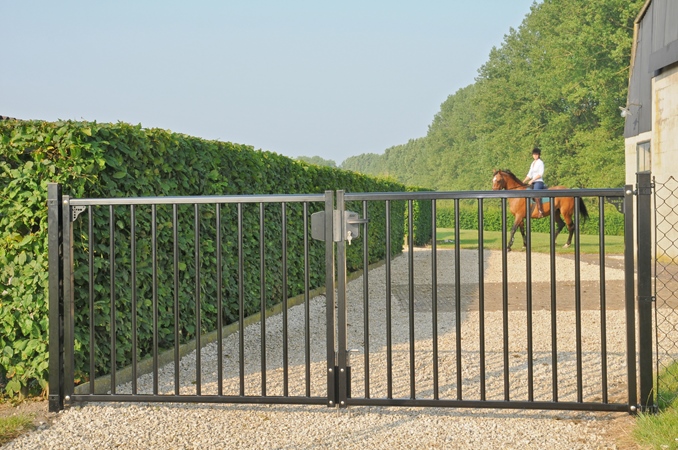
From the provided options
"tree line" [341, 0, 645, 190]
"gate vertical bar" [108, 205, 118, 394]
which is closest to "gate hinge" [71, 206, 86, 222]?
"gate vertical bar" [108, 205, 118, 394]

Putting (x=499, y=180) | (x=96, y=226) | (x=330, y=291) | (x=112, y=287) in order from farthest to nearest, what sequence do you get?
1. (x=499, y=180)
2. (x=96, y=226)
3. (x=112, y=287)
4. (x=330, y=291)

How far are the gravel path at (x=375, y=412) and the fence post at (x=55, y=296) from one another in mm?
176

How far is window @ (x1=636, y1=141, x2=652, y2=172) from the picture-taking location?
17.3 metres

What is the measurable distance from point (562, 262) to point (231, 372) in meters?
11.5

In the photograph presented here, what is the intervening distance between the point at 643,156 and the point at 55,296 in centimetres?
1647

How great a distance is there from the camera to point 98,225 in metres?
4.94

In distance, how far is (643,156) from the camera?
1750cm

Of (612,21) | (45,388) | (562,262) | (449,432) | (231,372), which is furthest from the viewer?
(612,21)

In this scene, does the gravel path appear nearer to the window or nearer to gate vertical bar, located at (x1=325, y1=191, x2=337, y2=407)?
gate vertical bar, located at (x1=325, y1=191, x2=337, y2=407)

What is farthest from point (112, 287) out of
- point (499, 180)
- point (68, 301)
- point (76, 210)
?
point (499, 180)

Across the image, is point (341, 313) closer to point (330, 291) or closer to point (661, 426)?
point (330, 291)

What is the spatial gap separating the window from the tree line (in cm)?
1733

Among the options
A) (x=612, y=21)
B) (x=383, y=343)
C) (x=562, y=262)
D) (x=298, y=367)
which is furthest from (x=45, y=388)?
(x=612, y=21)

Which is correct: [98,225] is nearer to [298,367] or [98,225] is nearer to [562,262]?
[298,367]
